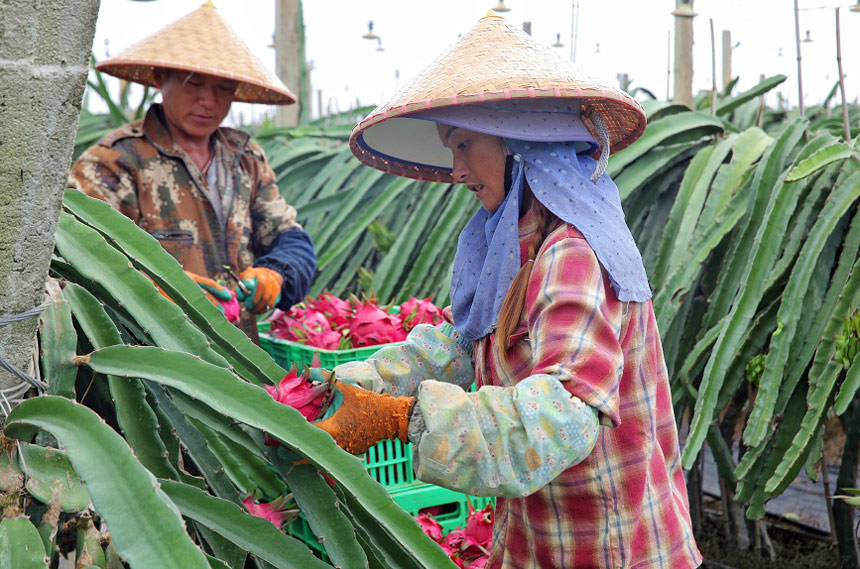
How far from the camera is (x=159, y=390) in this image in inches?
51.0

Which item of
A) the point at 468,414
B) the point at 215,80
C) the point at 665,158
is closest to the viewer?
the point at 468,414

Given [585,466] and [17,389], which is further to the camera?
[585,466]

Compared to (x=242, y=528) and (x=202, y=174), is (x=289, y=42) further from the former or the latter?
(x=242, y=528)

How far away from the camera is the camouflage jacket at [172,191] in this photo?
2.62 m

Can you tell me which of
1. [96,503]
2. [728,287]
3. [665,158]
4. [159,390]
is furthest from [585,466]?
[665,158]

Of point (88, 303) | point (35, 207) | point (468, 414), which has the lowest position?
point (468, 414)

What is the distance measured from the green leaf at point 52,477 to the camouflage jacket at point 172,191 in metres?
1.57

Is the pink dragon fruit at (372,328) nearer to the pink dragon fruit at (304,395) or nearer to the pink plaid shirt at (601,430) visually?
the pink plaid shirt at (601,430)

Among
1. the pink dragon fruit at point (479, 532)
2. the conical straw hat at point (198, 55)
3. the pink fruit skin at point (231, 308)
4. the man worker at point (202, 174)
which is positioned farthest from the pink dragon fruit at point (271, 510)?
the conical straw hat at point (198, 55)

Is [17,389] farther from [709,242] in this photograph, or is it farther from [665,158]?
[665,158]

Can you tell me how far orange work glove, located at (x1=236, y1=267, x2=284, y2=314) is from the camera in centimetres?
263

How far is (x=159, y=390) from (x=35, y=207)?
374 mm

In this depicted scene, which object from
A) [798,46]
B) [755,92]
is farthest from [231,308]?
[755,92]

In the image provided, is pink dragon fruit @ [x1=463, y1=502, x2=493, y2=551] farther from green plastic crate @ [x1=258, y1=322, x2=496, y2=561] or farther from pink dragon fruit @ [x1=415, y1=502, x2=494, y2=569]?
green plastic crate @ [x1=258, y1=322, x2=496, y2=561]
